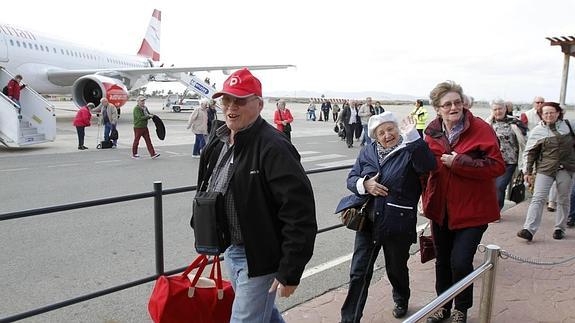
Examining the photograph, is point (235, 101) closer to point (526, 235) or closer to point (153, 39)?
point (526, 235)

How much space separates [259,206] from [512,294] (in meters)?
2.96

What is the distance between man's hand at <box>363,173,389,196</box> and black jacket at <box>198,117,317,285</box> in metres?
1.08

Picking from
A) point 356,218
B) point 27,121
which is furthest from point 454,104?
point 27,121

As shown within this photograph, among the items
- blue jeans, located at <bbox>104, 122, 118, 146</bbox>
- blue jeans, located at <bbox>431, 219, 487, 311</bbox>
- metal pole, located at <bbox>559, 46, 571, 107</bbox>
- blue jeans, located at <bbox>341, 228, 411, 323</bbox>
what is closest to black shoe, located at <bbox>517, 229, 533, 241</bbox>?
blue jeans, located at <bbox>431, 219, 487, 311</bbox>

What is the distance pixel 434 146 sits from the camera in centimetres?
335

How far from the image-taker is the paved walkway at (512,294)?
11.7ft

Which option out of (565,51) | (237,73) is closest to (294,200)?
(237,73)

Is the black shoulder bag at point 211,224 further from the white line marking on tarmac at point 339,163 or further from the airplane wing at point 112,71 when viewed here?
the airplane wing at point 112,71

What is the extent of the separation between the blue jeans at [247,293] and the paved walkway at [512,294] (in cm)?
134

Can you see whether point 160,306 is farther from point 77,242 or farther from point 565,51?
point 565,51

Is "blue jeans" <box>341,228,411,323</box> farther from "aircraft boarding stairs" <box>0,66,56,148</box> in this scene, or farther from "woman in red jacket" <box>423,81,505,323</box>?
"aircraft boarding stairs" <box>0,66,56,148</box>

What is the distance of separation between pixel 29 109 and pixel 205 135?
19.1 ft

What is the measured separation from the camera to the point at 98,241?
5.31 m

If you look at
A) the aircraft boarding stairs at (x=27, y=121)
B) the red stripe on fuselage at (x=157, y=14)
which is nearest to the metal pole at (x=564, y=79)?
the aircraft boarding stairs at (x=27, y=121)
